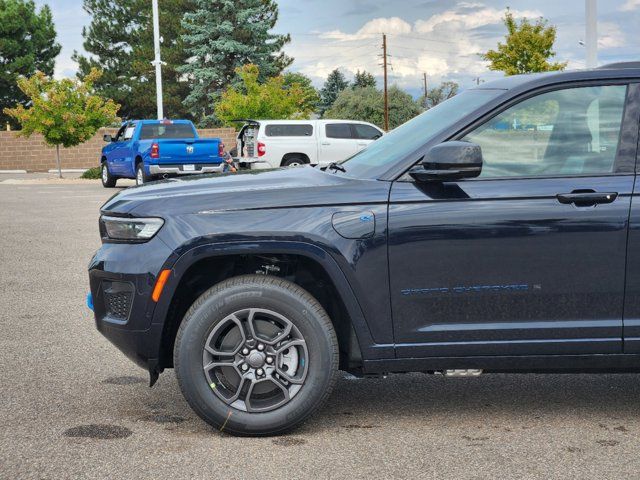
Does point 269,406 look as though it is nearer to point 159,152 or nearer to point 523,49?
point 159,152

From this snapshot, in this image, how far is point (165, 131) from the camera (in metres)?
25.9

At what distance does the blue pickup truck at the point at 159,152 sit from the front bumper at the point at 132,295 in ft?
57.6

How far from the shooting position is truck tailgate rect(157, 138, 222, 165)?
22984mm

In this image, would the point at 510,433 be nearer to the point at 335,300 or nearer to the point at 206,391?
the point at 335,300

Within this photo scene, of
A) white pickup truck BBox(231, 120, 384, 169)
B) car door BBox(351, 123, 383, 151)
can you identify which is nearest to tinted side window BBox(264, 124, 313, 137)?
white pickup truck BBox(231, 120, 384, 169)

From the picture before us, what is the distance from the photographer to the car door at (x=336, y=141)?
27.4 metres

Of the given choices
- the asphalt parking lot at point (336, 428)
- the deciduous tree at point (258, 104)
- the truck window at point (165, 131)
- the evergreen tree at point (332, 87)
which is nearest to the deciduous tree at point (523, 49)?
the deciduous tree at point (258, 104)

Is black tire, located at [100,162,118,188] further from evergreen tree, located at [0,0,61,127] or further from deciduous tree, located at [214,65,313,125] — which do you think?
evergreen tree, located at [0,0,61,127]

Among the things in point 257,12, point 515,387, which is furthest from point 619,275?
point 257,12

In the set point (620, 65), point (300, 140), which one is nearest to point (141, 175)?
point (300, 140)

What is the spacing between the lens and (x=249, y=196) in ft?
15.0

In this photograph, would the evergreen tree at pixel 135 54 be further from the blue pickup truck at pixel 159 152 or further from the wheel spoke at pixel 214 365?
the wheel spoke at pixel 214 365

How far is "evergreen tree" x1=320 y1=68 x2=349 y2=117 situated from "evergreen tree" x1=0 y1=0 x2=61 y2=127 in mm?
42395

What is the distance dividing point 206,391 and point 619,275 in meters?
2.06
